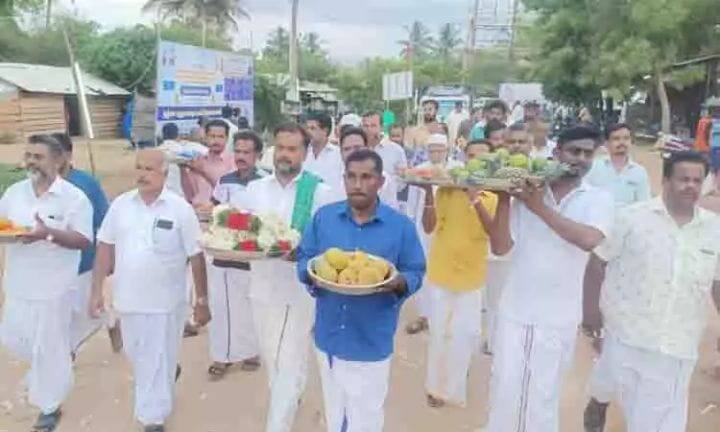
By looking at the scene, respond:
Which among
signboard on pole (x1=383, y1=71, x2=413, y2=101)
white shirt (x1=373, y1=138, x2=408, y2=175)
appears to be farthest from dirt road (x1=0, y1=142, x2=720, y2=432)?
signboard on pole (x1=383, y1=71, x2=413, y2=101)

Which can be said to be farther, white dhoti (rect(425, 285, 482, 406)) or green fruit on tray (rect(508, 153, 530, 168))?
white dhoti (rect(425, 285, 482, 406))

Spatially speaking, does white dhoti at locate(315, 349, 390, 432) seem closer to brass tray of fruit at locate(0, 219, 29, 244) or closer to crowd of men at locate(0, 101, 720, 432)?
crowd of men at locate(0, 101, 720, 432)

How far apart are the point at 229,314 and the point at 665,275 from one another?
137 inches

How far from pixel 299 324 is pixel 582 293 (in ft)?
5.47

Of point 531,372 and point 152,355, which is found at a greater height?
point 531,372

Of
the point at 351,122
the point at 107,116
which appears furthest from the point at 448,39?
the point at 351,122

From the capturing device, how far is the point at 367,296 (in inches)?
156

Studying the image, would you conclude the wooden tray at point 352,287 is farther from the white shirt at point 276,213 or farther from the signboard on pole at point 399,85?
the signboard on pole at point 399,85

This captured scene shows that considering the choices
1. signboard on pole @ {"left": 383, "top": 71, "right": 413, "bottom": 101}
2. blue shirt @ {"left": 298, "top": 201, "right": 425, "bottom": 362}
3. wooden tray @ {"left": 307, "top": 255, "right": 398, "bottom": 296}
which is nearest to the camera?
wooden tray @ {"left": 307, "top": 255, "right": 398, "bottom": 296}

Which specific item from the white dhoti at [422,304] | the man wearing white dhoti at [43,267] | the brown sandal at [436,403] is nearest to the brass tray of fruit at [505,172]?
the brown sandal at [436,403]

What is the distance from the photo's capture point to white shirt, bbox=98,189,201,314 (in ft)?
16.1

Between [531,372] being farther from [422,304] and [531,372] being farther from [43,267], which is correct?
[422,304]

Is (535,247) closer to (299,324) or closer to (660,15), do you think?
(299,324)

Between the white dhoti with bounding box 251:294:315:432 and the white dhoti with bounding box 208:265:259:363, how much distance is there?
144 centimetres
